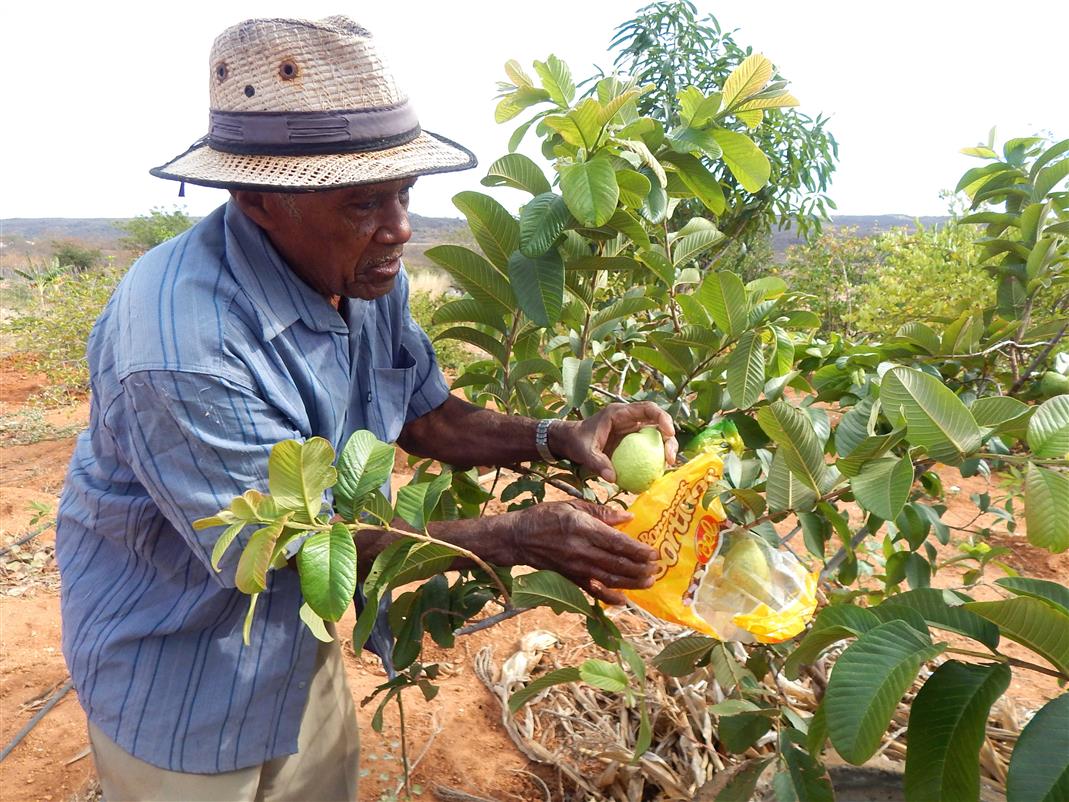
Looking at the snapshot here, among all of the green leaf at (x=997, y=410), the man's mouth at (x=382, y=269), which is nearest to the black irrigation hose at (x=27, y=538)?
the man's mouth at (x=382, y=269)

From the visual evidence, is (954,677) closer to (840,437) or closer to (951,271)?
(840,437)

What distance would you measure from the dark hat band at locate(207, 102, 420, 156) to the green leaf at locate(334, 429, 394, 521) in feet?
1.42

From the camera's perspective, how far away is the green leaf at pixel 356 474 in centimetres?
86

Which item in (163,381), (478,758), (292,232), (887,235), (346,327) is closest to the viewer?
(163,381)

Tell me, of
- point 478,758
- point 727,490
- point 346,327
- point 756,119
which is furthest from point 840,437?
point 478,758

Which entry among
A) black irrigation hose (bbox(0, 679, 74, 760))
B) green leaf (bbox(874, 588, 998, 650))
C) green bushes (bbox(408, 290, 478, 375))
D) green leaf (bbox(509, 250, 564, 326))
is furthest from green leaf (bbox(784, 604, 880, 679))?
green bushes (bbox(408, 290, 478, 375))

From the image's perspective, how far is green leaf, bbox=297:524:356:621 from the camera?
724 mm

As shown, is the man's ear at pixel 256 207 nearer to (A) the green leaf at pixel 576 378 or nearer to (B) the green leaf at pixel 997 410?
(A) the green leaf at pixel 576 378

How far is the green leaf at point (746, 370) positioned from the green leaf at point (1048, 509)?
17.5 inches

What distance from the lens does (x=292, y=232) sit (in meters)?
1.14

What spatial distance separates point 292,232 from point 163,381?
31 cm

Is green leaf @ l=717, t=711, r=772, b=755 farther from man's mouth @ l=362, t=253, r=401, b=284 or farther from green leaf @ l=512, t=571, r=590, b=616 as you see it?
man's mouth @ l=362, t=253, r=401, b=284

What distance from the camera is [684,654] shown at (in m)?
1.10

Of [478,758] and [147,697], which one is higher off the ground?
[147,697]
